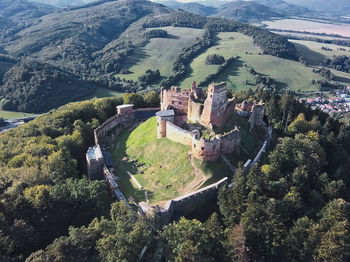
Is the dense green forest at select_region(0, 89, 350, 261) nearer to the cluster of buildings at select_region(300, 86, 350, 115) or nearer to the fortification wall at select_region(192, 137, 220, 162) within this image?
the fortification wall at select_region(192, 137, 220, 162)

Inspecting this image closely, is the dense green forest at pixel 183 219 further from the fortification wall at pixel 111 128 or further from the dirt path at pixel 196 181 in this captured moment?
the fortification wall at pixel 111 128

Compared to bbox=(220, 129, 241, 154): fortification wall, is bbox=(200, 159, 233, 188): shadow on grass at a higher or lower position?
lower

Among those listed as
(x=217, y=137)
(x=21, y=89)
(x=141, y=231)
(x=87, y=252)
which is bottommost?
(x=21, y=89)

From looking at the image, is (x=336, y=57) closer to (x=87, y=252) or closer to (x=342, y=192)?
(x=342, y=192)

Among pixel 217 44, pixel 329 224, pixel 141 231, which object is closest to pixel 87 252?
pixel 141 231

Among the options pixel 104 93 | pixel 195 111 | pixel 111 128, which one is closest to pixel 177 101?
pixel 195 111

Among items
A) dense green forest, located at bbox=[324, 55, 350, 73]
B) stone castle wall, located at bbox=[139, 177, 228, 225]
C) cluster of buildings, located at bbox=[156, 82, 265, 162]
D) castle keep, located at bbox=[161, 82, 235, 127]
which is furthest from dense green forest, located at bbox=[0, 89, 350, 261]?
dense green forest, located at bbox=[324, 55, 350, 73]

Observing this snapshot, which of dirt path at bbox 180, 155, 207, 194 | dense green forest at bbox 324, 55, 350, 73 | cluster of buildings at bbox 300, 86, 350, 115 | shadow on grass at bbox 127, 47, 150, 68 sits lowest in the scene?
cluster of buildings at bbox 300, 86, 350, 115
